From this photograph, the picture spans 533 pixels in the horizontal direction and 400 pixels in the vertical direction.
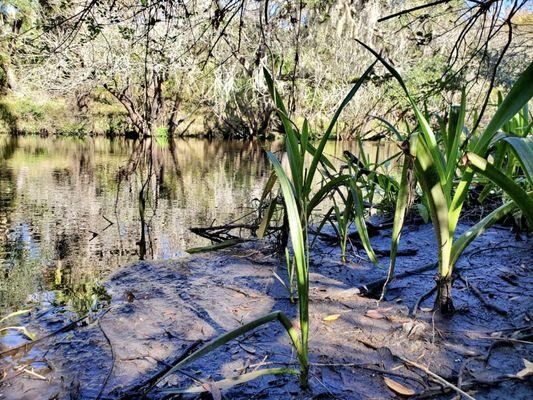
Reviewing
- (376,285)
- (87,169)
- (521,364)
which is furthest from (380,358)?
(87,169)

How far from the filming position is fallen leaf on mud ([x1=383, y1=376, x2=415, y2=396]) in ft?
3.28

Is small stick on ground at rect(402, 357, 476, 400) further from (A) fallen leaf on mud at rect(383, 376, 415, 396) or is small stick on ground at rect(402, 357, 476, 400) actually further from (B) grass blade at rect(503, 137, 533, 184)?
(B) grass blade at rect(503, 137, 533, 184)

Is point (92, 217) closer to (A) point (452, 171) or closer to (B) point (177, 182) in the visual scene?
(B) point (177, 182)

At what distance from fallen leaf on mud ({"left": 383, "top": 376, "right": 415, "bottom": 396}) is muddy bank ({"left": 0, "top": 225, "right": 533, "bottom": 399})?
1 centimetres

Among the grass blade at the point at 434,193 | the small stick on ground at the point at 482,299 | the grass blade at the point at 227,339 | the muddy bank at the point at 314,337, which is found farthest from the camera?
the small stick on ground at the point at 482,299

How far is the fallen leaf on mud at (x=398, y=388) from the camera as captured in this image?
1000 mm

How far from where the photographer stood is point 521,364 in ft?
3.58

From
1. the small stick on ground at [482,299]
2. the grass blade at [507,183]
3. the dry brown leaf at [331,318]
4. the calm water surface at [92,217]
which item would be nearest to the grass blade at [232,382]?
the dry brown leaf at [331,318]

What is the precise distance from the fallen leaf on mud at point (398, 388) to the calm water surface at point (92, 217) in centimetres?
120

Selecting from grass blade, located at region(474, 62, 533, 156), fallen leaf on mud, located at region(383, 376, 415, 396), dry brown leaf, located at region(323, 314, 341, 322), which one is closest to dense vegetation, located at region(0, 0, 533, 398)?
grass blade, located at region(474, 62, 533, 156)

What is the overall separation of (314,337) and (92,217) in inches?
129

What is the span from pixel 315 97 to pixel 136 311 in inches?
614

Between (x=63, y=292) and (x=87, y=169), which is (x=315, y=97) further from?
(x=63, y=292)

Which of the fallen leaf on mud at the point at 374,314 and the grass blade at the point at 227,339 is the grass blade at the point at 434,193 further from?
the grass blade at the point at 227,339
